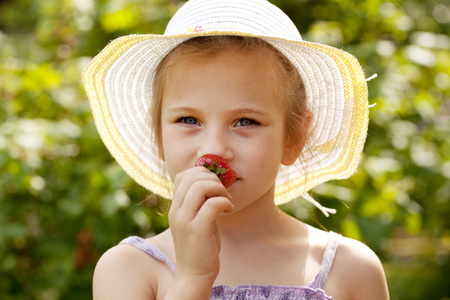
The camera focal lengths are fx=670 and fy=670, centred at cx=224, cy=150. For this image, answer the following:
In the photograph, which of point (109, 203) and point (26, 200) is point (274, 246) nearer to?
point (109, 203)

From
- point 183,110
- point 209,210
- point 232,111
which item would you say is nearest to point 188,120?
point 183,110

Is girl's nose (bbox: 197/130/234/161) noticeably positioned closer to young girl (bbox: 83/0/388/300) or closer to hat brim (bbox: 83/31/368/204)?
young girl (bbox: 83/0/388/300)

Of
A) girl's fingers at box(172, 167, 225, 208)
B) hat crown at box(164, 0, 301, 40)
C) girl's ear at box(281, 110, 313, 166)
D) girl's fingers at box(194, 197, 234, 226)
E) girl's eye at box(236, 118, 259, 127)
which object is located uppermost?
hat crown at box(164, 0, 301, 40)

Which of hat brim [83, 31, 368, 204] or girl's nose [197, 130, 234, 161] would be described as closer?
girl's nose [197, 130, 234, 161]

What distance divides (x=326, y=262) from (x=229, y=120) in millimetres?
513

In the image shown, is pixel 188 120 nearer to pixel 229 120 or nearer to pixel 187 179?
pixel 229 120

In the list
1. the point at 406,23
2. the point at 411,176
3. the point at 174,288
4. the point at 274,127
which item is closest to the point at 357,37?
the point at 406,23

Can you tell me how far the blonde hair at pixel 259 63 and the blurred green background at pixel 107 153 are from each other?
2.18ft

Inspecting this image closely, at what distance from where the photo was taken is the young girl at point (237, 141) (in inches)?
63.1

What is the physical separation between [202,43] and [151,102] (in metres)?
0.40

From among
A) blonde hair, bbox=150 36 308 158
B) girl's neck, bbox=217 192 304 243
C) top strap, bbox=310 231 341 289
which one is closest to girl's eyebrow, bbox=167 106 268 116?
blonde hair, bbox=150 36 308 158

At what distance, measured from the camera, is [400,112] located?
3.31 metres

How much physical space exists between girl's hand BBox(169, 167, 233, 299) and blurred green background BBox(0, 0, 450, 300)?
43.0 inches

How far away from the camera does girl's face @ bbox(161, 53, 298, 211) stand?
5.56ft
